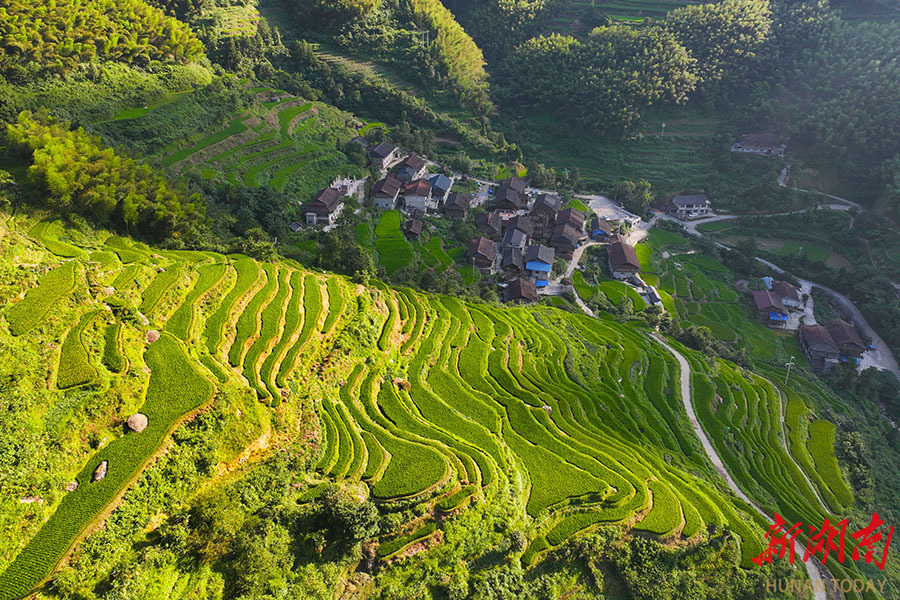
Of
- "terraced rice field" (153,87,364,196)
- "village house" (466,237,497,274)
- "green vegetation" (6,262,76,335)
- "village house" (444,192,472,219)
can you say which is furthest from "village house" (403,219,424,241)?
"green vegetation" (6,262,76,335)

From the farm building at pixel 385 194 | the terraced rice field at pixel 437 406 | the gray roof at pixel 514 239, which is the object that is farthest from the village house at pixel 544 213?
the terraced rice field at pixel 437 406

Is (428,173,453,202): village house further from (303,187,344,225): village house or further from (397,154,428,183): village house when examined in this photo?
(303,187,344,225): village house

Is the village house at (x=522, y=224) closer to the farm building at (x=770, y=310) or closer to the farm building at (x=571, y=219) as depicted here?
the farm building at (x=571, y=219)

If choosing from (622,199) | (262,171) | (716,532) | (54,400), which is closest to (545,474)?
(716,532)

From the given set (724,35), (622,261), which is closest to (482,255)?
(622,261)

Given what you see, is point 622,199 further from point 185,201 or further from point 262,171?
point 185,201
